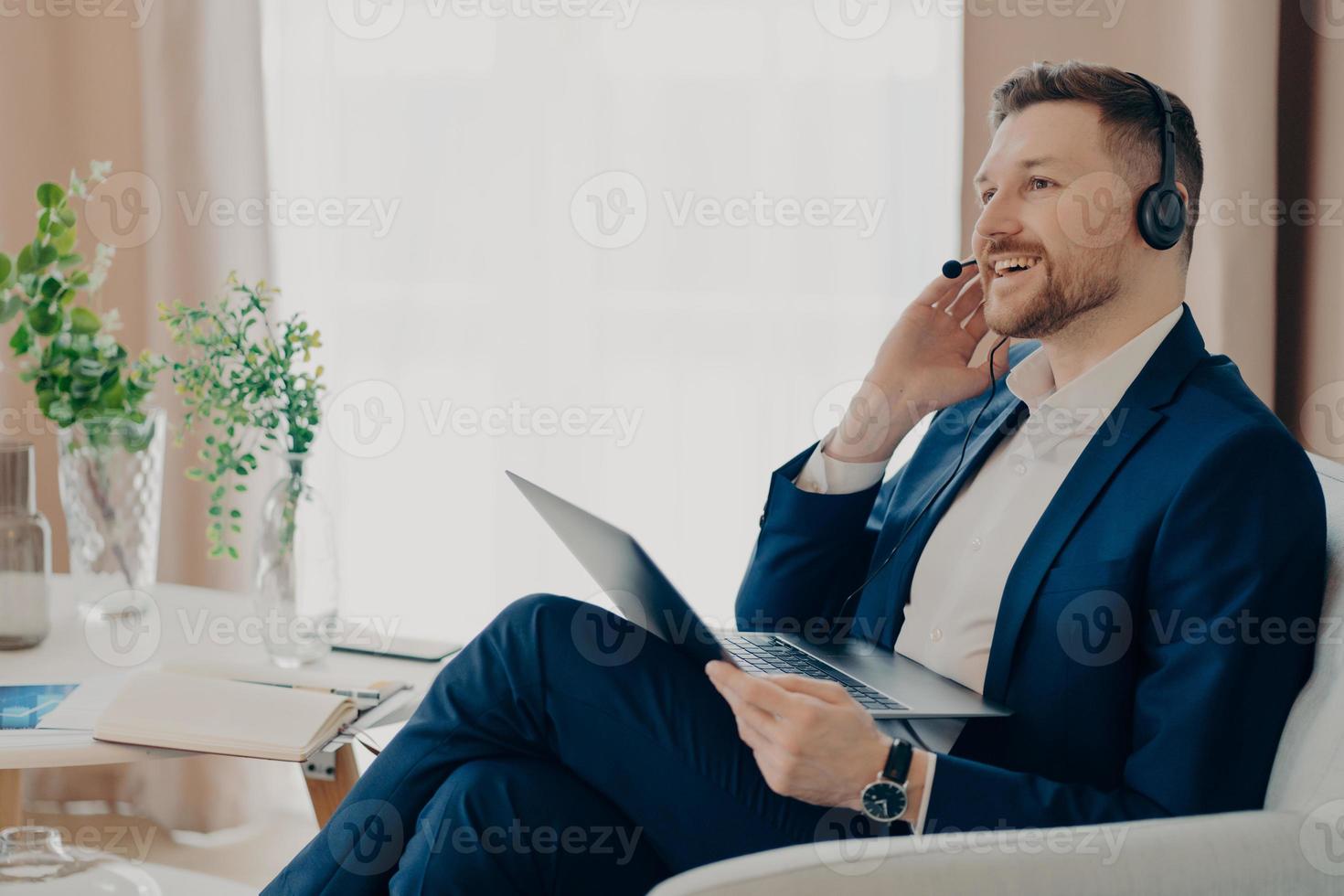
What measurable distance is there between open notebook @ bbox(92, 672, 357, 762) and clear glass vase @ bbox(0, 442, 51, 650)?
34cm

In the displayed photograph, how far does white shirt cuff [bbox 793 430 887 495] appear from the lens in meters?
1.49

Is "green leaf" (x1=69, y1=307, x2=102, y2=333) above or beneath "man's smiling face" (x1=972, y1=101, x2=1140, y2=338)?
beneath

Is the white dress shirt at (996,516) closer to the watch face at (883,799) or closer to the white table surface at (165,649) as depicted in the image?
the watch face at (883,799)

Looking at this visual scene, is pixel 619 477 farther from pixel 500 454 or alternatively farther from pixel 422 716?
pixel 422 716

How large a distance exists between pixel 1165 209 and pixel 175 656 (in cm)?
133

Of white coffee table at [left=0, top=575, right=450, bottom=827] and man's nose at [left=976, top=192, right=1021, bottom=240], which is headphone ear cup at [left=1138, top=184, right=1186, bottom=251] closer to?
man's nose at [left=976, top=192, right=1021, bottom=240]

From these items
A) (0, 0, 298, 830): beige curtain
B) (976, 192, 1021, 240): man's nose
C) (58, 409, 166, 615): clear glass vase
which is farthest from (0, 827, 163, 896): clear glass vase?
(976, 192, 1021, 240): man's nose

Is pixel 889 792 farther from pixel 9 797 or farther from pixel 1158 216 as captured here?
pixel 9 797

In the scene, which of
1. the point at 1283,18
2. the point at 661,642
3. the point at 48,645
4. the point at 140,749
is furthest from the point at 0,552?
the point at 1283,18

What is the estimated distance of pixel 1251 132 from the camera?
6.17 feet

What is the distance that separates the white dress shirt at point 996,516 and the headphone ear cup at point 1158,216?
0.10m

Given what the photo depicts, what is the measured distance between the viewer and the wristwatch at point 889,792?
1.01m

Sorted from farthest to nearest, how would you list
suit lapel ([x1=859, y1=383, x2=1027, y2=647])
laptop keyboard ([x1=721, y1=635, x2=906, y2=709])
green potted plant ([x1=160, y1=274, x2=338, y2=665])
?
1. green potted plant ([x1=160, y1=274, x2=338, y2=665])
2. suit lapel ([x1=859, y1=383, x2=1027, y2=647])
3. laptop keyboard ([x1=721, y1=635, x2=906, y2=709])

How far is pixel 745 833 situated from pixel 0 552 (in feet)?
3.50
